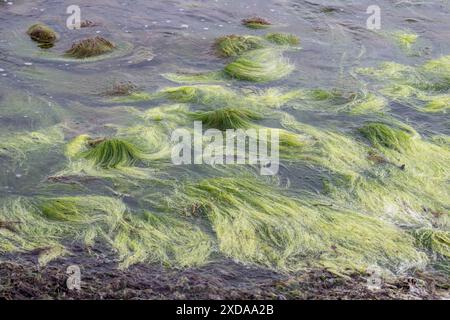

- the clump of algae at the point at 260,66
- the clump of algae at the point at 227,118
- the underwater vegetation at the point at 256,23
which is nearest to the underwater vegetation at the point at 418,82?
the clump of algae at the point at 260,66

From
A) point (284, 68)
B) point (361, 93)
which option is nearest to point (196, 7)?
point (284, 68)

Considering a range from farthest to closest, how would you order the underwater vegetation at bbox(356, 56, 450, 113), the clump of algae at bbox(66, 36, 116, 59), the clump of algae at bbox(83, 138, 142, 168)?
the clump of algae at bbox(66, 36, 116, 59)
the underwater vegetation at bbox(356, 56, 450, 113)
the clump of algae at bbox(83, 138, 142, 168)

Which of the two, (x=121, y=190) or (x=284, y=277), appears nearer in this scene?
(x=284, y=277)

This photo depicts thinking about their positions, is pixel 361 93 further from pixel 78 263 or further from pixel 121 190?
pixel 78 263

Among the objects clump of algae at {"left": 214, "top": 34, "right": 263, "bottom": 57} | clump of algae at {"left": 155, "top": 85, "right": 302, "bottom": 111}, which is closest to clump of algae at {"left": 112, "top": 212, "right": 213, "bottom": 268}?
clump of algae at {"left": 155, "top": 85, "right": 302, "bottom": 111}

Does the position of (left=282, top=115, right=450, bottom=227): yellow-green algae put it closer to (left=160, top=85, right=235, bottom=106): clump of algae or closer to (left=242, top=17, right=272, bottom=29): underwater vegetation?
(left=160, top=85, right=235, bottom=106): clump of algae

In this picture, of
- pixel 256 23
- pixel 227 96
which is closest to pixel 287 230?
pixel 227 96

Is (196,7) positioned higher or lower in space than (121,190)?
higher
